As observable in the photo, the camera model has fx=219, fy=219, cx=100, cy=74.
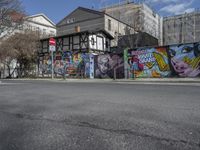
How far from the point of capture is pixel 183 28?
194 feet

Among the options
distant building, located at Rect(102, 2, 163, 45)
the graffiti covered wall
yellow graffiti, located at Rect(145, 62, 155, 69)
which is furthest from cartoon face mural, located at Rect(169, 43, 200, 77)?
distant building, located at Rect(102, 2, 163, 45)

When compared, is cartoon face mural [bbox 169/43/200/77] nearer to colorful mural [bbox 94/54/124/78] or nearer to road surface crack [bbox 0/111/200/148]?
colorful mural [bbox 94/54/124/78]

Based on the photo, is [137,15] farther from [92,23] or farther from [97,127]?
[97,127]

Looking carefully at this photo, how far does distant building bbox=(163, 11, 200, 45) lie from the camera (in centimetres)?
5716

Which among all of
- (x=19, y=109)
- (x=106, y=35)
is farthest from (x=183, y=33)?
(x=19, y=109)

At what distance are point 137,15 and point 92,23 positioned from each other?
1068 cm

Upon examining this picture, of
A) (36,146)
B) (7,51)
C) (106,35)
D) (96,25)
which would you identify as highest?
(96,25)

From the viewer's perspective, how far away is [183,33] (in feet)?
194

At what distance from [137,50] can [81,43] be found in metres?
10.9

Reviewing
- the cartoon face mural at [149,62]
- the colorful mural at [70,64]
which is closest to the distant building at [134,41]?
the colorful mural at [70,64]

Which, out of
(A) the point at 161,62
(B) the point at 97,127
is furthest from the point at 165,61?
(B) the point at 97,127

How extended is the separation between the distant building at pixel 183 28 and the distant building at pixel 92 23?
58.9ft

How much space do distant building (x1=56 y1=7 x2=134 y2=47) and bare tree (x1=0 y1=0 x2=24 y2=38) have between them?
44.2 ft

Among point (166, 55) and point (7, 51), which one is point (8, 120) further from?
point (7, 51)
